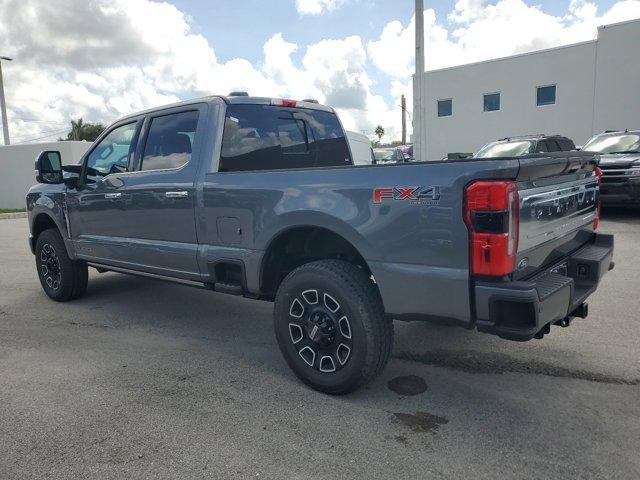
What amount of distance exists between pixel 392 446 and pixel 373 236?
1.14m

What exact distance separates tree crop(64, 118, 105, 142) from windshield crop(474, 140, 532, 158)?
125ft

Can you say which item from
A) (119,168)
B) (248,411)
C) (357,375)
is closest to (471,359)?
(357,375)

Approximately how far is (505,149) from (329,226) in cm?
962

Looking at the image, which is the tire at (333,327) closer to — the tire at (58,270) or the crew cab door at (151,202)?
the crew cab door at (151,202)

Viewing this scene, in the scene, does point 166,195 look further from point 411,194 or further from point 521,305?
point 521,305

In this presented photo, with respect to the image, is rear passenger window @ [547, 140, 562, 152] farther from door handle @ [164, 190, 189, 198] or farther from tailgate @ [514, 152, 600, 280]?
door handle @ [164, 190, 189, 198]

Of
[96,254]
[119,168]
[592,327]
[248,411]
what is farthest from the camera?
[96,254]

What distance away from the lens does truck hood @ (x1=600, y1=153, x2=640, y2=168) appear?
31.8ft

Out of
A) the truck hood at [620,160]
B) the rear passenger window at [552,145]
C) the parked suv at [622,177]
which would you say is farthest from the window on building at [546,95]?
the truck hood at [620,160]

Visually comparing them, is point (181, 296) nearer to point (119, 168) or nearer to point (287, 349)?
point (119, 168)

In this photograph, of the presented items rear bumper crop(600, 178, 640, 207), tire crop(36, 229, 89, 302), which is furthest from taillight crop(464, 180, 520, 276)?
rear bumper crop(600, 178, 640, 207)

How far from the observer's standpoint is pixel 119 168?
4.76 metres

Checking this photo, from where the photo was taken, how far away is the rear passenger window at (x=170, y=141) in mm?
4125

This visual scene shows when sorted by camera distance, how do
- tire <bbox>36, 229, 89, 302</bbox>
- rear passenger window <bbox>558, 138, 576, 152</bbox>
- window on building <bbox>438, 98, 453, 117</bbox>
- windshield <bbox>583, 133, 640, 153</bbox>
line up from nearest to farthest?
tire <bbox>36, 229, 89, 302</bbox> < windshield <bbox>583, 133, 640, 153</bbox> < rear passenger window <bbox>558, 138, 576, 152</bbox> < window on building <bbox>438, 98, 453, 117</bbox>
